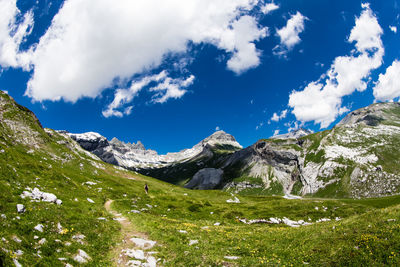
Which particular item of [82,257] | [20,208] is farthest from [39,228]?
[82,257]

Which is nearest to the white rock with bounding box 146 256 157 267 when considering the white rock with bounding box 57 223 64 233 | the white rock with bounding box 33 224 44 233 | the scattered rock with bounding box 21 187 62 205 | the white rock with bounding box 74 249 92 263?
the white rock with bounding box 74 249 92 263

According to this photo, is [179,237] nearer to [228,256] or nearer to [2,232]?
[228,256]

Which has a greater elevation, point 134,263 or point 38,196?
point 38,196

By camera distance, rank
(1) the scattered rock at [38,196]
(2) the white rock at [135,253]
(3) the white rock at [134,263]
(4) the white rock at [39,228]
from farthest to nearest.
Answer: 1. (1) the scattered rock at [38,196]
2. (2) the white rock at [135,253]
3. (4) the white rock at [39,228]
4. (3) the white rock at [134,263]

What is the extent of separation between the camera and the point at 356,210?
2403 inches

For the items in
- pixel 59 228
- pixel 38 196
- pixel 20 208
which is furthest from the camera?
pixel 38 196

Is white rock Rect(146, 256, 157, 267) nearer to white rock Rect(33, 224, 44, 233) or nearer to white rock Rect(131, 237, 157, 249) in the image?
white rock Rect(131, 237, 157, 249)

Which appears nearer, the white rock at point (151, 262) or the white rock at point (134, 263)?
the white rock at point (134, 263)

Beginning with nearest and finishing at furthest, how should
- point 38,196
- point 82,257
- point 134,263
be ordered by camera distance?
point 82,257
point 134,263
point 38,196

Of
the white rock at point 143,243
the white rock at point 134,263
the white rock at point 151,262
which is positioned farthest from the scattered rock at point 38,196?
the white rock at point 151,262

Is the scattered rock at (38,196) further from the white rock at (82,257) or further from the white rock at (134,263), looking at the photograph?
the white rock at (134,263)

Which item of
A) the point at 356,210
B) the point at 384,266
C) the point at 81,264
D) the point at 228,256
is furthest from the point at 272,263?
the point at 356,210

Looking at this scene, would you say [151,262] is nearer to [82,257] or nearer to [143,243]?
[143,243]

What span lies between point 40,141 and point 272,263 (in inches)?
5040
